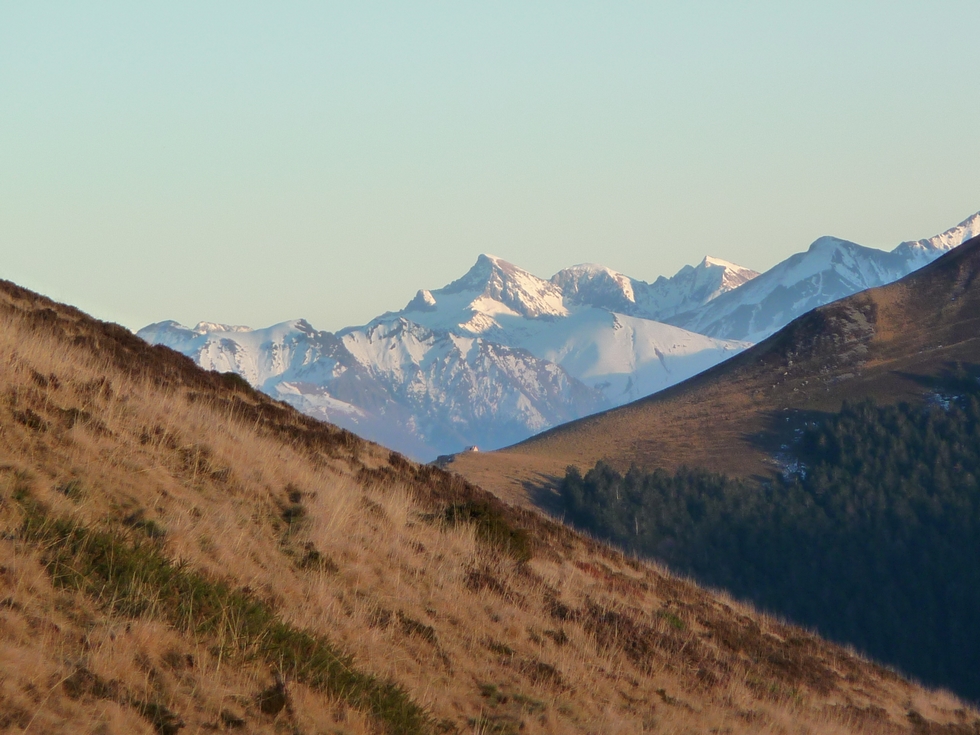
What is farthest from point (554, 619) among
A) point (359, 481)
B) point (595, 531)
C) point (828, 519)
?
point (828, 519)

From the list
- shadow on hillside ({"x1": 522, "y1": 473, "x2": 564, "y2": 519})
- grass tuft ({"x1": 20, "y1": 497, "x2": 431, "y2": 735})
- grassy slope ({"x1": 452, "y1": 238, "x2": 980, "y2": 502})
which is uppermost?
grassy slope ({"x1": 452, "y1": 238, "x2": 980, "y2": 502})

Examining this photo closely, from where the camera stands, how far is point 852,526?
100 m

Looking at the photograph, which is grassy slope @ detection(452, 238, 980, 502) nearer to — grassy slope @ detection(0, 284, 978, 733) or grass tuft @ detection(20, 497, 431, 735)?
grassy slope @ detection(0, 284, 978, 733)

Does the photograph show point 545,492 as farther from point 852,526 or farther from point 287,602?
point 287,602

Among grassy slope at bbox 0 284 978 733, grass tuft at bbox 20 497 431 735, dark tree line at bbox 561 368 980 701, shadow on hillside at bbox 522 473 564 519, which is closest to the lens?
grassy slope at bbox 0 284 978 733

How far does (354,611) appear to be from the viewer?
11555 millimetres

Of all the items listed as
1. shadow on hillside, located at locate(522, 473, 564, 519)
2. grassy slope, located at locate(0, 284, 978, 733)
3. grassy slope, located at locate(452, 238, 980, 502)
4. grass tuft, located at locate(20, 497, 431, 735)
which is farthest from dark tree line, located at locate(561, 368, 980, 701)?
grass tuft, located at locate(20, 497, 431, 735)

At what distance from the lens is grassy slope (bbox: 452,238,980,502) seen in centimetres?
11075

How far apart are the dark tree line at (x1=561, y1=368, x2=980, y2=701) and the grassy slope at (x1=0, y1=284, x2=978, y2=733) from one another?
73.6 m

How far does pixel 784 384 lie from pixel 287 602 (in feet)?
395

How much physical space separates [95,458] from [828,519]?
9769 cm

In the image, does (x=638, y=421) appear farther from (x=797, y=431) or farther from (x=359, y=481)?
(x=359, y=481)

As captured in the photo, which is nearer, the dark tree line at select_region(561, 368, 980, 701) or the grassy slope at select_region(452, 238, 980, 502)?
the dark tree line at select_region(561, 368, 980, 701)

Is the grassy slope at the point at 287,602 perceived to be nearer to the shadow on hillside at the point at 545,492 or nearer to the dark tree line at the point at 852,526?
the shadow on hillside at the point at 545,492
